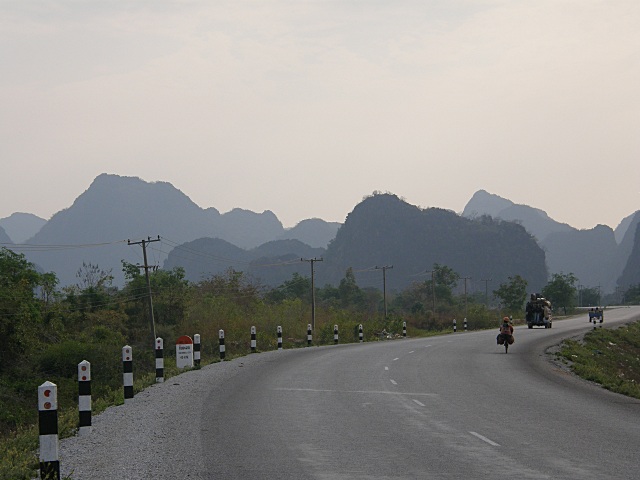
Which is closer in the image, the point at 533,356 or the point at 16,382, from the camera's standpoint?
the point at 533,356

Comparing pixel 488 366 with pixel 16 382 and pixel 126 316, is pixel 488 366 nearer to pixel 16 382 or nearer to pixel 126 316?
pixel 16 382

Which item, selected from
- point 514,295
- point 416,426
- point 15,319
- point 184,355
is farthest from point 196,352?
point 514,295

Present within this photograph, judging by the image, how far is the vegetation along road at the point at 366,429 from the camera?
10.2 metres

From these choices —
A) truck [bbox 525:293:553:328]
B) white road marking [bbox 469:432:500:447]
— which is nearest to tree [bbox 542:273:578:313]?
truck [bbox 525:293:553:328]

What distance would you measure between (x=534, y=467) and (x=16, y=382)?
4090cm

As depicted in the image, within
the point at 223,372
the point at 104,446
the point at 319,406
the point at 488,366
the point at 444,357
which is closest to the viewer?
the point at 104,446

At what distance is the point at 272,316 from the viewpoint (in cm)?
6588

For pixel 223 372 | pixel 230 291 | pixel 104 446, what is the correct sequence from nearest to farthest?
pixel 104 446, pixel 223 372, pixel 230 291

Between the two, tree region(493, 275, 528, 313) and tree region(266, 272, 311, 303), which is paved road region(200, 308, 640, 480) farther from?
tree region(493, 275, 528, 313)

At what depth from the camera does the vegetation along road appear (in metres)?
10.2

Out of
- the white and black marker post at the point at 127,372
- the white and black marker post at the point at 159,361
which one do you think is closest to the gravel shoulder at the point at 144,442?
the white and black marker post at the point at 127,372

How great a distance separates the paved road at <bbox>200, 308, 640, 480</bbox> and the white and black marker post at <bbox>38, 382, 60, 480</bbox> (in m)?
1.70

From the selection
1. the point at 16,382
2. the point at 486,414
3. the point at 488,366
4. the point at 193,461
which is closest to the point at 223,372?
the point at 488,366

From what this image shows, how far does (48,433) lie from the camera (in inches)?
376
